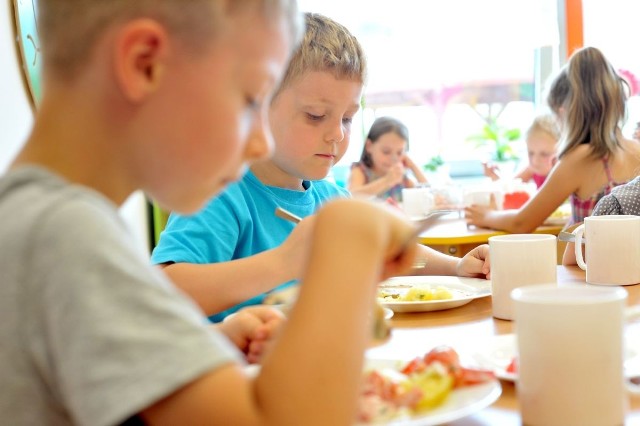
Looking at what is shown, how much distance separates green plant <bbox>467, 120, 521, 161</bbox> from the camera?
454 centimetres

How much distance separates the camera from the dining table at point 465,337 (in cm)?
69

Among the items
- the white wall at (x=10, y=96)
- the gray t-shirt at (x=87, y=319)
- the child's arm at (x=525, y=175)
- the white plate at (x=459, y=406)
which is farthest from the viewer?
the child's arm at (x=525, y=175)

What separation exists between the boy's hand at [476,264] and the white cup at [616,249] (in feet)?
0.62

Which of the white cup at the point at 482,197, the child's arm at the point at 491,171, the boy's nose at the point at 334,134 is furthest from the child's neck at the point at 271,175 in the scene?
the child's arm at the point at 491,171

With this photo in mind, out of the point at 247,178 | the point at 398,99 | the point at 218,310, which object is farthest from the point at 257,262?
the point at 398,99

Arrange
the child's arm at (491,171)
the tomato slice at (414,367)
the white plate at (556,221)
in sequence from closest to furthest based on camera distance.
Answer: the tomato slice at (414,367)
the white plate at (556,221)
the child's arm at (491,171)

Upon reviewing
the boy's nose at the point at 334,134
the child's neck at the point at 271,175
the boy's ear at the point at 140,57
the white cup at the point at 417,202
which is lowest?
the white cup at the point at 417,202

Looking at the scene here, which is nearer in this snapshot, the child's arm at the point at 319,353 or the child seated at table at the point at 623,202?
the child's arm at the point at 319,353

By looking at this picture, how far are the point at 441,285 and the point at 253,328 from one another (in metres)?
0.55

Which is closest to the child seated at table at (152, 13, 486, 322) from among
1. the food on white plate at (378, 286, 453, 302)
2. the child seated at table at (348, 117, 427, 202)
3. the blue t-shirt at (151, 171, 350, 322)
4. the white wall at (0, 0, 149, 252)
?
the blue t-shirt at (151, 171, 350, 322)

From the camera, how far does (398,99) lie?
180 inches

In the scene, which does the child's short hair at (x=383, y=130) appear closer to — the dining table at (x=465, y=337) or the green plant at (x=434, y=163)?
the green plant at (x=434, y=163)

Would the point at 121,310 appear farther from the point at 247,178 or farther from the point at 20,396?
the point at 247,178

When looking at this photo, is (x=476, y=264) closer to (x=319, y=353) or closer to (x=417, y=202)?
(x=319, y=353)
